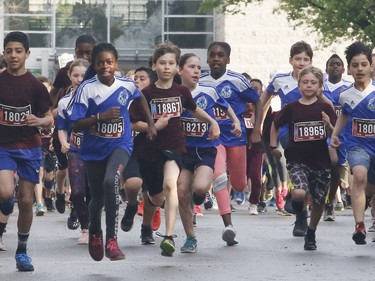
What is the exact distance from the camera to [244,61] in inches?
2036

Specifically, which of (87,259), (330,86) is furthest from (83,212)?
(330,86)

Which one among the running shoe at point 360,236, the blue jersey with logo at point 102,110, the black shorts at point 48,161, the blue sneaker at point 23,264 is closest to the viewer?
the blue sneaker at point 23,264

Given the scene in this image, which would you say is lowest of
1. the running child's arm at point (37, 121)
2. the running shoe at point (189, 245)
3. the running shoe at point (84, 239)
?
the running shoe at point (84, 239)

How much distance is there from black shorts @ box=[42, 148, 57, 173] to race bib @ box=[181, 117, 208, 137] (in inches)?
276

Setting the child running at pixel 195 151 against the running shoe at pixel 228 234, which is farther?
the running shoe at pixel 228 234

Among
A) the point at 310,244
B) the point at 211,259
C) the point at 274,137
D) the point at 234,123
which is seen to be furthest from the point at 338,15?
the point at 211,259

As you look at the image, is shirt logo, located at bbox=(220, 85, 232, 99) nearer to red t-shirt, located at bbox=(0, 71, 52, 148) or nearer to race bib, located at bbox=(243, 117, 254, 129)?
red t-shirt, located at bbox=(0, 71, 52, 148)

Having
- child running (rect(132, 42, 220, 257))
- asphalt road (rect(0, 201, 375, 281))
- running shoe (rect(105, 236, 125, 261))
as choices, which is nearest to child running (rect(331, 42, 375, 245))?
asphalt road (rect(0, 201, 375, 281))

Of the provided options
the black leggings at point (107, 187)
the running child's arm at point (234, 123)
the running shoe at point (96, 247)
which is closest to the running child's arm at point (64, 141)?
the running child's arm at point (234, 123)

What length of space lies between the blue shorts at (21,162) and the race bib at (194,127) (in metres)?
2.26

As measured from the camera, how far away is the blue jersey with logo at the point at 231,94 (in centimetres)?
1520

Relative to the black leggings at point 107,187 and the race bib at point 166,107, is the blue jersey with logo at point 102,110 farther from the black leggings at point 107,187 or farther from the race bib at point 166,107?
the race bib at point 166,107

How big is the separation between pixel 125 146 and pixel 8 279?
1.52 meters

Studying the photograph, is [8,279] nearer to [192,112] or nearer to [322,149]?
[192,112]
